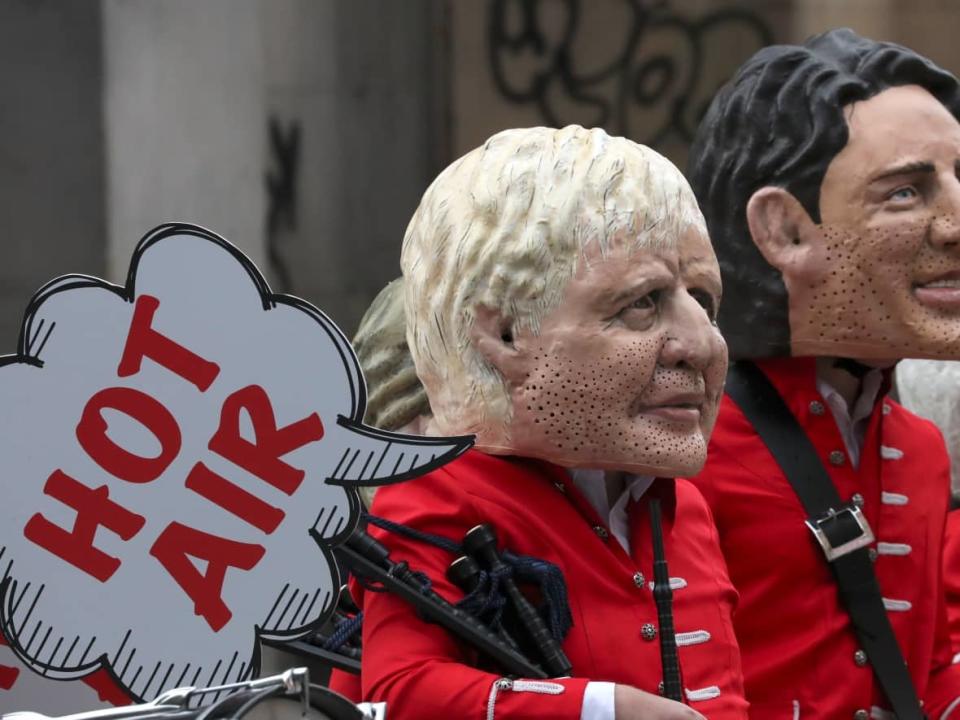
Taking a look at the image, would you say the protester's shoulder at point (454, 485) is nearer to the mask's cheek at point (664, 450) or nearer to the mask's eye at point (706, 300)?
the mask's cheek at point (664, 450)

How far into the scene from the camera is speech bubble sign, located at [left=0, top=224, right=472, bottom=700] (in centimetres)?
285

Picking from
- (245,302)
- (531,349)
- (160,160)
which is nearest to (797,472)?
(531,349)

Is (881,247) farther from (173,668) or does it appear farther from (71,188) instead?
(71,188)

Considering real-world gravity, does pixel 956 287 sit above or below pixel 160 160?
above

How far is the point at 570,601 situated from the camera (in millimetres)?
3078

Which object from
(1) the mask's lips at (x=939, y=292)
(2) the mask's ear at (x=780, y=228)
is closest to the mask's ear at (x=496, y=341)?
(2) the mask's ear at (x=780, y=228)

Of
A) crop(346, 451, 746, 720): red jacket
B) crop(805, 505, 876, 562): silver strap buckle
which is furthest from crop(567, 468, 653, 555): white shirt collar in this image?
crop(805, 505, 876, 562): silver strap buckle

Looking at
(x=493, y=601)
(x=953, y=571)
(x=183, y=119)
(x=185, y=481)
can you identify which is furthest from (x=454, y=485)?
(x=183, y=119)

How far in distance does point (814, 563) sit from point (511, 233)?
1164 mm

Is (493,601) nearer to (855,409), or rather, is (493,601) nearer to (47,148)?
(855,409)

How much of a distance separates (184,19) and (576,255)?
12.0 ft

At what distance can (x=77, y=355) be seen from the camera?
9.41 ft

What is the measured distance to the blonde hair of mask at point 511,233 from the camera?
3061 mm

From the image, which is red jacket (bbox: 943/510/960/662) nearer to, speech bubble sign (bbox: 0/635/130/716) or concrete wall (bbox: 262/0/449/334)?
speech bubble sign (bbox: 0/635/130/716)
